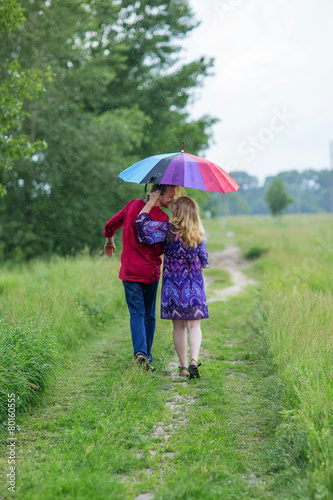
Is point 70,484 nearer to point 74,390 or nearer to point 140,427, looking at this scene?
point 140,427

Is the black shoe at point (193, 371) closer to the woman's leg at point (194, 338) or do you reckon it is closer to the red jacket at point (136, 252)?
the woman's leg at point (194, 338)

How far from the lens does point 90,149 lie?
15.5 m

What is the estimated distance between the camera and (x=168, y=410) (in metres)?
4.22

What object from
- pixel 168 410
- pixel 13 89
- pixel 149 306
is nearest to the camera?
pixel 168 410

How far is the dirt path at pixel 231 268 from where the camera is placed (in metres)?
11.4

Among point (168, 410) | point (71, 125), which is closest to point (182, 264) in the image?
point (168, 410)

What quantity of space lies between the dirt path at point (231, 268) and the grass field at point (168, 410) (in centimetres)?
411

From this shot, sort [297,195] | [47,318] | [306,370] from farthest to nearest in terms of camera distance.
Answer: [297,195]
[47,318]
[306,370]

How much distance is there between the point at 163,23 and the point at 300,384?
19.2 meters

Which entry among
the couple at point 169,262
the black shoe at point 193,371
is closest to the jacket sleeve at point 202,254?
the couple at point 169,262

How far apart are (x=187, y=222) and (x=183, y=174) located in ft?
1.68

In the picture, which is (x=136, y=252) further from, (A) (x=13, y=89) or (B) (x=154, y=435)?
(A) (x=13, y=89)

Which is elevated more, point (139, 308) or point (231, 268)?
point (139, 308)

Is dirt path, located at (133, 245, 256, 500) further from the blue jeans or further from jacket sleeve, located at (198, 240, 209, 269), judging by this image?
jacket sleeve, located at (198, 240, 209, 269)
